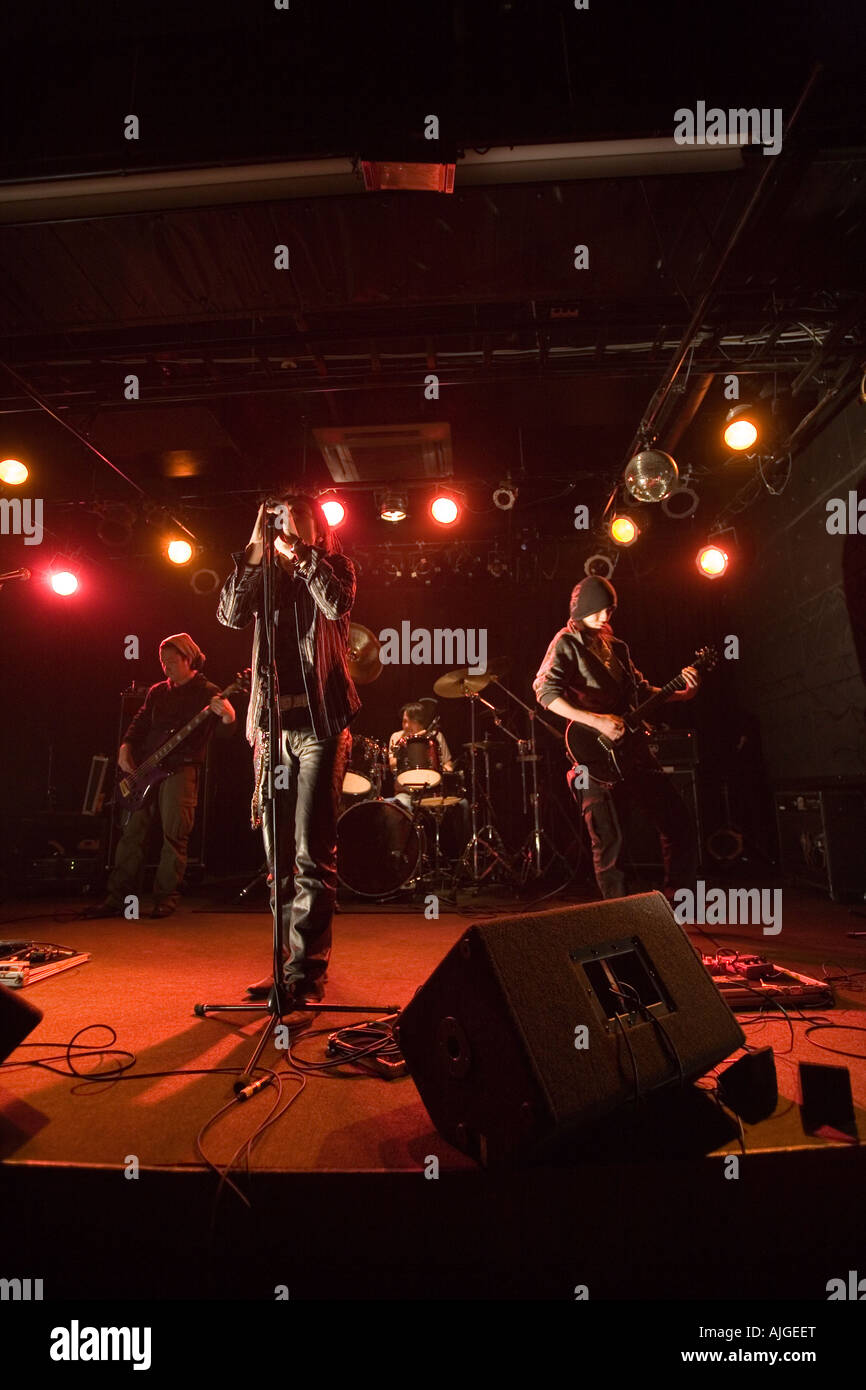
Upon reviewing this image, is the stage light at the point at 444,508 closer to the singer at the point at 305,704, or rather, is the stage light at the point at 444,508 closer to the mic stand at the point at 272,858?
the singer at the point at 305,704

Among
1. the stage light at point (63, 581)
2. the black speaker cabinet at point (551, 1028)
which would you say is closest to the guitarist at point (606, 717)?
the black speaker cabinet at point (551, 1028)

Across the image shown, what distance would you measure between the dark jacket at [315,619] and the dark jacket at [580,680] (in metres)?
1.38

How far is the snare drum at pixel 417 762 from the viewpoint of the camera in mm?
6406

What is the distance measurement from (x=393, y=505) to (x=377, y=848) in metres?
3.83

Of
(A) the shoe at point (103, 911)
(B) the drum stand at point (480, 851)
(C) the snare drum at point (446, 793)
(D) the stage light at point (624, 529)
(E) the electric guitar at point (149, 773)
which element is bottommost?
(A) the shoe at point (103, 911)

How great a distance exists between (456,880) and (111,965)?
12.3 feet

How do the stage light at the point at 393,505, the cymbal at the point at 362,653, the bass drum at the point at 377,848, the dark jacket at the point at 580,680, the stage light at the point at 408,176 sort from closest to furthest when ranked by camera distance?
1. the stage light at the point at 408,176
2. the dark jacket at the point at 580,680
3. the bass drum at the point at 377,848
4. the stage light at the point at 393,505
5. the cymbal at the point at 362,653

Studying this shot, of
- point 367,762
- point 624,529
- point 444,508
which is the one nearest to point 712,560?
point 624,529

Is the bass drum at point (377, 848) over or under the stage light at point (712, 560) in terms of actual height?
under

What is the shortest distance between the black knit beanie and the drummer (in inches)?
112

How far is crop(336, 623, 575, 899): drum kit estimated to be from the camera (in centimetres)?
581

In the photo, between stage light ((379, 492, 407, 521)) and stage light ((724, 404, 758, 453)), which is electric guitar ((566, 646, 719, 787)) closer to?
stage light ((724, 404, 758, 453))

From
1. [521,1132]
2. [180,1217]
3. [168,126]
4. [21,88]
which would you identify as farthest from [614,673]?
[21,88]

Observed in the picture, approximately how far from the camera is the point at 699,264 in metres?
4.29
